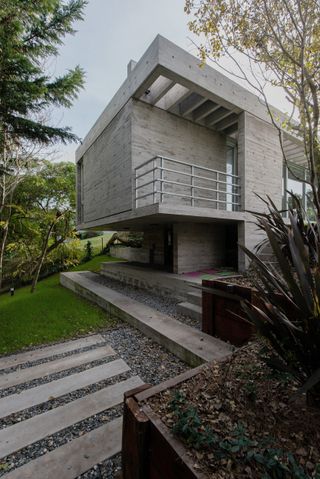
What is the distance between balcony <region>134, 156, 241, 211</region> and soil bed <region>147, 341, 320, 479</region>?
448cm

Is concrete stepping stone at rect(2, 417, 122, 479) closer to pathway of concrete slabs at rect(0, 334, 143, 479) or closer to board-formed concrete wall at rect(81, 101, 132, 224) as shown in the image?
pathway of concrete slabs at rect(0, 334, 143, 479)

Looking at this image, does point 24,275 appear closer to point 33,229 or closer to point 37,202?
point 33,229

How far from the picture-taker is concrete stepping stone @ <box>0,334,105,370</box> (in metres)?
3.35

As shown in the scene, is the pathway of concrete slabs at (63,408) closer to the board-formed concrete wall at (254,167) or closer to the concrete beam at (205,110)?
the board-formed concrete wall at (254,167)

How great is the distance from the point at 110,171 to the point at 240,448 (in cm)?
797

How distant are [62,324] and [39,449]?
292cm

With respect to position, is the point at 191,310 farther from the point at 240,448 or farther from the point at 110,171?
the point at 110,171

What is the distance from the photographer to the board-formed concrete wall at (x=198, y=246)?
23.4ft

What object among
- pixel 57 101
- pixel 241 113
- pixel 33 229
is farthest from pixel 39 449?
pixel 33 229

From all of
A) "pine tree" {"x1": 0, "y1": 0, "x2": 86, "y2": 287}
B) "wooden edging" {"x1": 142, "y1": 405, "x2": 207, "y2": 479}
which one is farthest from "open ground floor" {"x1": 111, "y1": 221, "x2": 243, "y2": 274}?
"wooden edging" {"x1": 142, "y1": 405, "x2": 207, "y2": 479}

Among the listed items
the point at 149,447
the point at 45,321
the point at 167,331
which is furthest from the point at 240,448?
the point at 45,321

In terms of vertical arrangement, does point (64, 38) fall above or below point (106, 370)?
above

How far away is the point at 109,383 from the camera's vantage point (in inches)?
108

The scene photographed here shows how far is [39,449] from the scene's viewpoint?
74.5 inches
